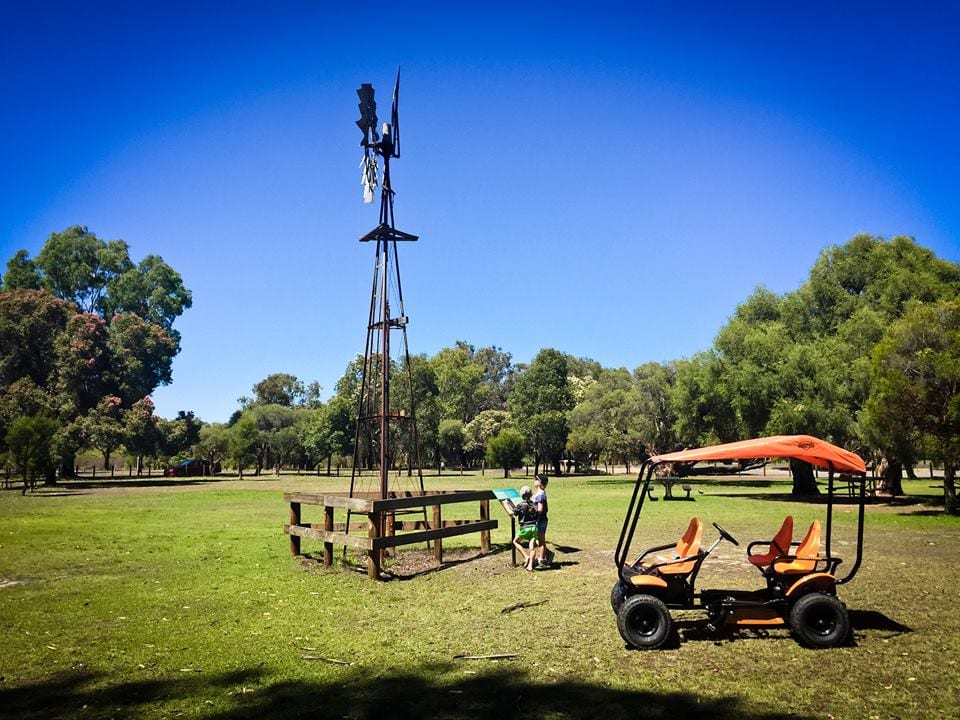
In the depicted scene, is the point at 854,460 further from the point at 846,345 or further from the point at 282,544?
the point at 846,345

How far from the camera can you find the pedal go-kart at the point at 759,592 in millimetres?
7754

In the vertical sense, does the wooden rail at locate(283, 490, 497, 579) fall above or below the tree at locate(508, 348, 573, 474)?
below

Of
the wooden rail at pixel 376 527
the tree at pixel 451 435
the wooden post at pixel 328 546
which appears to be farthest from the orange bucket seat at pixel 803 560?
the tree at pixel 451 435

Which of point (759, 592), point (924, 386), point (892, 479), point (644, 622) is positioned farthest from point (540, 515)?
point (892, 479)

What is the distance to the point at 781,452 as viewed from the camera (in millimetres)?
7887

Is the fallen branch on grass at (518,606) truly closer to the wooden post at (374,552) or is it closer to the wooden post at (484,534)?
the wooden post at (374,552)

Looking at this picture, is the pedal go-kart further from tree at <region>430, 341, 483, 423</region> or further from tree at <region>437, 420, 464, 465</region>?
tree at <region>430, 341, 483, 423</region>

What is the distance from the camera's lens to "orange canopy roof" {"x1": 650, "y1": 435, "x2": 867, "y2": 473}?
787 cm

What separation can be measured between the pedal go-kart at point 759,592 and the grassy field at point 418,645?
0.88ft

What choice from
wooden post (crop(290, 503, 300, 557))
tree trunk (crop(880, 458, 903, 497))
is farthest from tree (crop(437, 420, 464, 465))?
wooden post (crop(290, 503, 300, 557))

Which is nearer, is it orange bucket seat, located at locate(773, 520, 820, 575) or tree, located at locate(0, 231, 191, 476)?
orange bucket seat, located at locate(773, 520, 820, 575)

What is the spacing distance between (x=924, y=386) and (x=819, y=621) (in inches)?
768

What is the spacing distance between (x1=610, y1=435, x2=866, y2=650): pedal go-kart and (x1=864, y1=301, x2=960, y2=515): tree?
1780 cm

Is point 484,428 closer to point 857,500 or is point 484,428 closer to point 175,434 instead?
point 175,434
